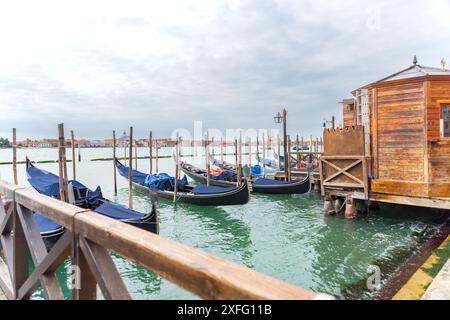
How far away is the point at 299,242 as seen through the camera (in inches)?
296

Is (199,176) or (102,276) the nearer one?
(102,276)

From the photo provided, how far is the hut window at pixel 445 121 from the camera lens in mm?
7339

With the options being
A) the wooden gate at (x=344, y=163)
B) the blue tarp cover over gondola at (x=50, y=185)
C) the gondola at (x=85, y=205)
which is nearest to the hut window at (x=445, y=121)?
the wooden gate at (x=344, y=163)

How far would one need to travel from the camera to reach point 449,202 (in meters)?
6.92

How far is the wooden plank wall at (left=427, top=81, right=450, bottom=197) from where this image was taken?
7.18 meters

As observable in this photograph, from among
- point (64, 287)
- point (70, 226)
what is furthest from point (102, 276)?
point (64, 287)

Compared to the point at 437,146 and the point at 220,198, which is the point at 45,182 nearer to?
the point at 220,198

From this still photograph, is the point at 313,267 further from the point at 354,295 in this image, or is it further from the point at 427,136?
the point at 427,136

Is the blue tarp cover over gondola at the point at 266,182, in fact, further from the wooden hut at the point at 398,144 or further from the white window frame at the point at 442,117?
the white window frame at the point at 442,117

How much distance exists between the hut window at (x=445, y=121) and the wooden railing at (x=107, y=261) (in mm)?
8275

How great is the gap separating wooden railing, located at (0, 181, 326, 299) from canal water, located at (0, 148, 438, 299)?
2.41 m

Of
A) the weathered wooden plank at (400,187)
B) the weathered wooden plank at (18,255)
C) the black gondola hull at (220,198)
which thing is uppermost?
the weathered wooden plank at (18,255)

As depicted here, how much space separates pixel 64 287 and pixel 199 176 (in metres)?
13.7

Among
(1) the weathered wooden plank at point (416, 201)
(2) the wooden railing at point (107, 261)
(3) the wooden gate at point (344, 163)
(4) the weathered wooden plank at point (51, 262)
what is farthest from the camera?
(3) the wooden gate at point (344, 163)
